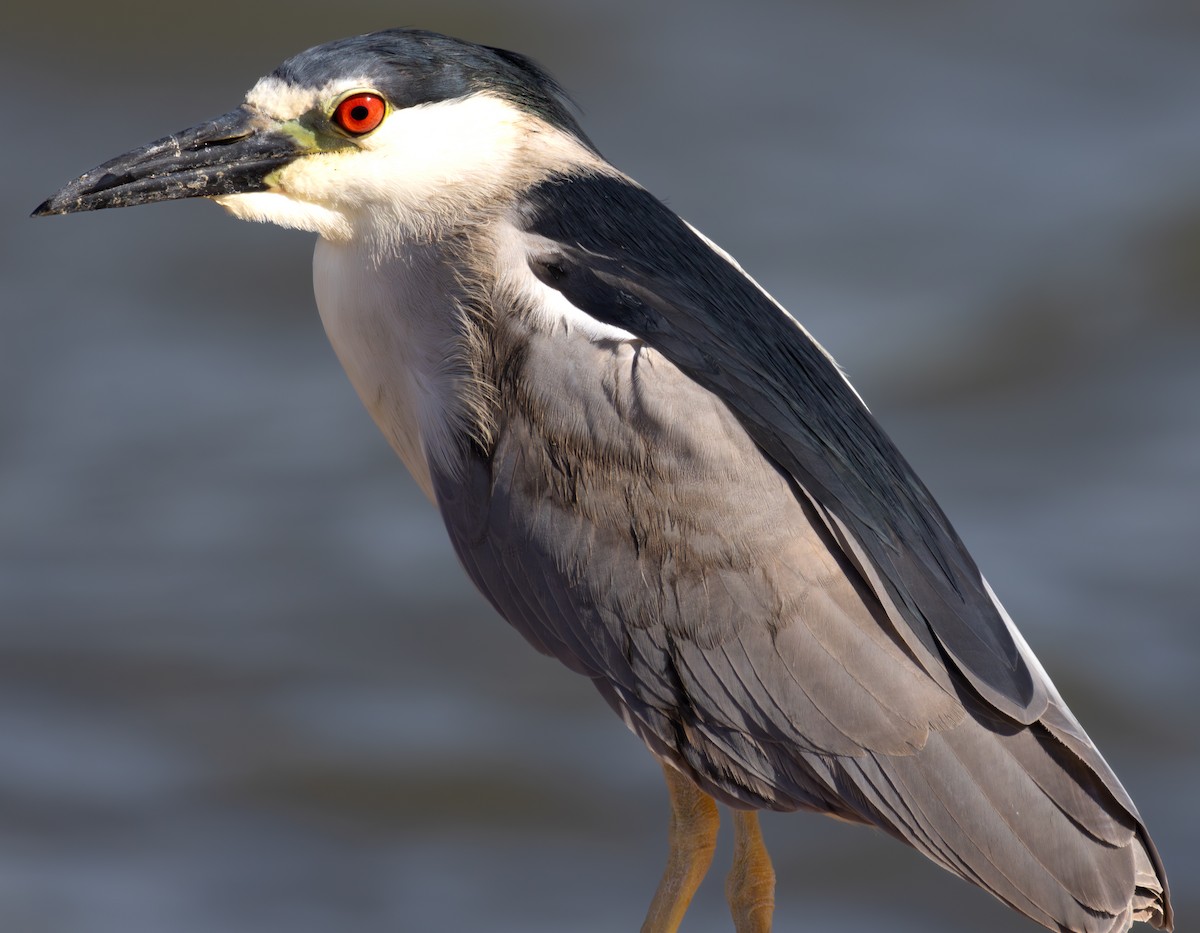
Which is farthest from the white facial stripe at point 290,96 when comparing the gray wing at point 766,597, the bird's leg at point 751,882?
A: the bird's leg at point 751,882

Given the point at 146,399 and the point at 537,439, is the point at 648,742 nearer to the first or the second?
the point at 537,439

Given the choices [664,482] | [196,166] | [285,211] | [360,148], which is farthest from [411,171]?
[664,482]

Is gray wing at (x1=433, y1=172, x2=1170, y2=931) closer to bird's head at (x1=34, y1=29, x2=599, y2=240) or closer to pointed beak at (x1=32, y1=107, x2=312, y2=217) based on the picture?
bird's head at (x1=34, y1=29, x2=599, y2=240)

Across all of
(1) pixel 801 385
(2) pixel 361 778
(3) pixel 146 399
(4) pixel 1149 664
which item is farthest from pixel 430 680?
(1) pixel 801 385

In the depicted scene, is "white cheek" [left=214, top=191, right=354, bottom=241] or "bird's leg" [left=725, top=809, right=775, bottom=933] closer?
"white cheek" [left=214, top=191, right=354, bottom=241]

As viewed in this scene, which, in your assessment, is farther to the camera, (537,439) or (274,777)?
(274,777)

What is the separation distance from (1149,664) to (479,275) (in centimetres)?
259

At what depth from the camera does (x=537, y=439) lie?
9.79 feet

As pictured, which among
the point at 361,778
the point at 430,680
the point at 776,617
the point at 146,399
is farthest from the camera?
the point at 146,399

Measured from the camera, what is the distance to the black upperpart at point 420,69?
299 centimetres

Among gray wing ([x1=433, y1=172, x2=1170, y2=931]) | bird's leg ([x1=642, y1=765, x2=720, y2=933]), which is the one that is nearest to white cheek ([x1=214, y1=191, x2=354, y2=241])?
gray wing ([x1=433, y1=172, x2=1170, y2=931])

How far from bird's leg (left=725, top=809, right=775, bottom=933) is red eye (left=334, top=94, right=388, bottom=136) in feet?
4.77

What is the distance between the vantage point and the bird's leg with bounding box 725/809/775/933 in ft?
11.6

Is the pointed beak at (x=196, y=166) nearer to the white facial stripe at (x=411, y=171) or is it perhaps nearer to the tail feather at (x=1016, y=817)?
the white facial stripe at (x=411, y=171)
